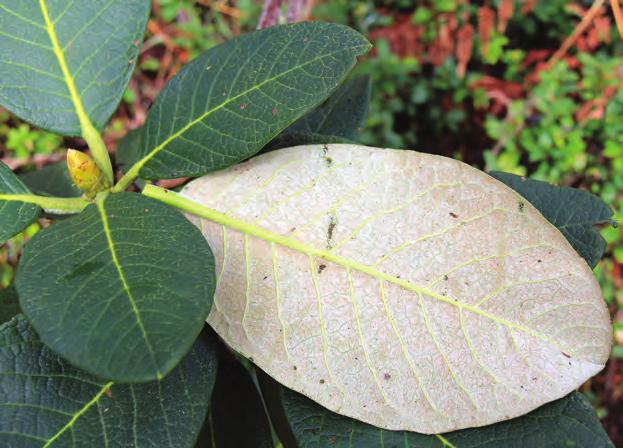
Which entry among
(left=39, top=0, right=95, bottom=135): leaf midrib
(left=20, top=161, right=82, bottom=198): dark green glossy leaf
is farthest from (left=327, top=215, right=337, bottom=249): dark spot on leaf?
(left=20, top=161, right=82, bottom=198): dark green glossy leaf

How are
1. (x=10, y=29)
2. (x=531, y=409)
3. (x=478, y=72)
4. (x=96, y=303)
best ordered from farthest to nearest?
(x=478, y=72) → (x=10, y=29) → (x=531, y=409) → (x=96, y=303)

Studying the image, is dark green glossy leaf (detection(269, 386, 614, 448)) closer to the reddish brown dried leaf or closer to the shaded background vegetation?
the shaded background vegetation

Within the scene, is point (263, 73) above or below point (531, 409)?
above

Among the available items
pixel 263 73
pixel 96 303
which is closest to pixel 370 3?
pixel 263 73

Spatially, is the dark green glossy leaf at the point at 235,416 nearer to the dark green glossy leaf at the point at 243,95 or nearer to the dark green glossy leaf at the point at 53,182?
the dark green glossy leaf at the point at 243,95

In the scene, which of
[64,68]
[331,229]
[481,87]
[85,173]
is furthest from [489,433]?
[481,87]

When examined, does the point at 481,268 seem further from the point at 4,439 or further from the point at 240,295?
the point at 4,439

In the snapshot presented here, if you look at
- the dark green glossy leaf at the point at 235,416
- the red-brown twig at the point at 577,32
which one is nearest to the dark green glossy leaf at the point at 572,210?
the dark green glossy leaf at the point at 235,416
